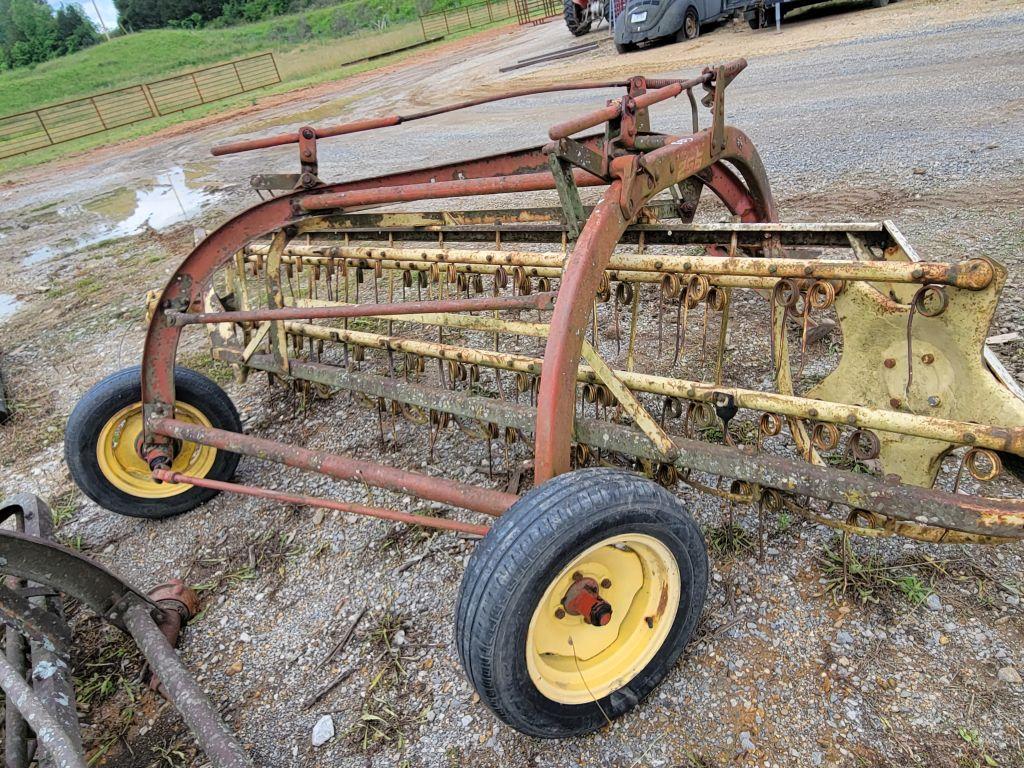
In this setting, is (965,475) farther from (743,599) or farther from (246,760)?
(246,760)

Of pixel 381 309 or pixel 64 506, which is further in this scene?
pixel 64 506

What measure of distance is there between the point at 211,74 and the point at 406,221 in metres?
30.8

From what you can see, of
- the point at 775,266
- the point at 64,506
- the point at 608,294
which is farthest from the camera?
the point at 64,506

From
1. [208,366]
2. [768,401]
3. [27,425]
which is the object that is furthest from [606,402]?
[27,425]

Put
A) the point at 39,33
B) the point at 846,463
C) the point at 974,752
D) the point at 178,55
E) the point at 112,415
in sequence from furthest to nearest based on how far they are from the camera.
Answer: the point at 39,33, the point at 178,55, the point at 112,415, the point at 846,463, the point at 974,752

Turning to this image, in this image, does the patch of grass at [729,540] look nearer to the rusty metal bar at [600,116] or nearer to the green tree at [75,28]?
the rusty metal bar at [600,116]

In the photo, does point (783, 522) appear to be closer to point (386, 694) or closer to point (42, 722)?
point (386, 694)

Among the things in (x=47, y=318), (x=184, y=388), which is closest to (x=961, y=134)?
(x=184, y=388)

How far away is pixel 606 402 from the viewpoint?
280 cm

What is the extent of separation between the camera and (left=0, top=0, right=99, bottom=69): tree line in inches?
1987

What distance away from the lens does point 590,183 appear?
260 cm

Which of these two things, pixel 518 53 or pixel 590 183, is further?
pixel 518 53

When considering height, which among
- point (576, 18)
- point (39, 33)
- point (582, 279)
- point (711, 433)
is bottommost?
point (711, 433)

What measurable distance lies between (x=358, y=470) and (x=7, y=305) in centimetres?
697
